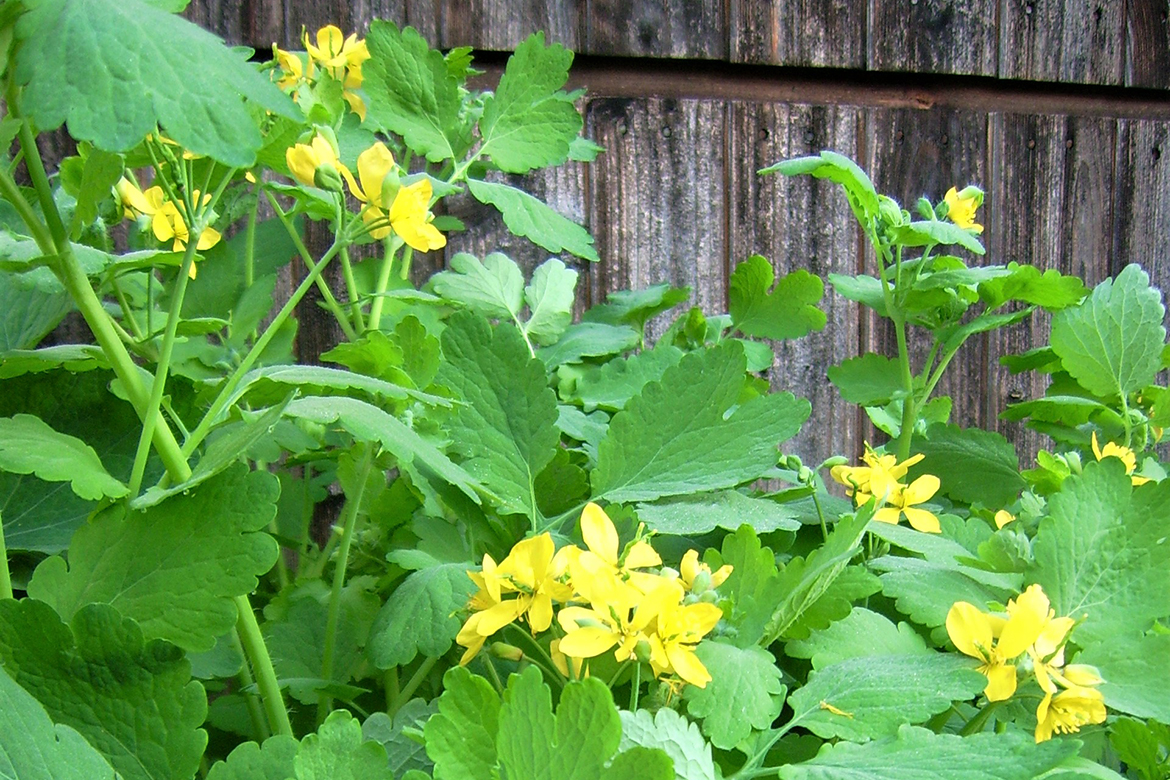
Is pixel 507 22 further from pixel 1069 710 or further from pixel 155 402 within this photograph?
pixel 1069 710

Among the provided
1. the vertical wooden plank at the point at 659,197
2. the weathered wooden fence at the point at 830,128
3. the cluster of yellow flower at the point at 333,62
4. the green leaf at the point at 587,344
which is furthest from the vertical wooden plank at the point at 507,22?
the green leaf at the point at 587,344

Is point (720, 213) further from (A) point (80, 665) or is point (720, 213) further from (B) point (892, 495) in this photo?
(A) point (80, 665)

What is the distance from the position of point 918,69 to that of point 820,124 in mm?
253

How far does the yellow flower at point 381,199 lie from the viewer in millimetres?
595

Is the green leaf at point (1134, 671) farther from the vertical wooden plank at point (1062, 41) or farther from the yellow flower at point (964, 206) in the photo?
the vertical wooden plank at point (1062, 41)

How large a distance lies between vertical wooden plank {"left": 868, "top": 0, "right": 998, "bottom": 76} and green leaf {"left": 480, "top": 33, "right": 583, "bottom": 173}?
112 cm

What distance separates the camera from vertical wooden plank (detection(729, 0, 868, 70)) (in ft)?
5.41

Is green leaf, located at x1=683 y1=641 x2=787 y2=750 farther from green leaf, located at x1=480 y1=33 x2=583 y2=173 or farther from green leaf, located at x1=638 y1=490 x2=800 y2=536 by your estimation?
green leaf, located at x1=480 y1=33 x2=583 y2=173

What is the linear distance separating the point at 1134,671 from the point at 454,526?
45 cm

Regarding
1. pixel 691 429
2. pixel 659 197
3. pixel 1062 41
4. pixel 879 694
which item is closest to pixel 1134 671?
pixel 879 694

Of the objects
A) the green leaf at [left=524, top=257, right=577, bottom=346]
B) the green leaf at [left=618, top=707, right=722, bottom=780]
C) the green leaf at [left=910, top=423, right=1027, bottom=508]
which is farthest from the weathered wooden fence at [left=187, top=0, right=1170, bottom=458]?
the green leaf at [left=618, top=707, right=722, bottom=780]

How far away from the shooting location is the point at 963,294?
93 cm

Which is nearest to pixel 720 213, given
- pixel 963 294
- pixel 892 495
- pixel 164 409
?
pixel 963 294

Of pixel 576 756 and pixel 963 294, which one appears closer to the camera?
pixel 576 756
